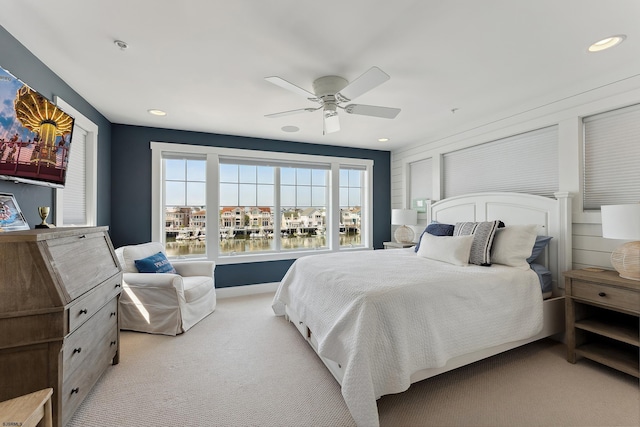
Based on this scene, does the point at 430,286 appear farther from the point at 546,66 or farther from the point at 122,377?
the point at 122,377

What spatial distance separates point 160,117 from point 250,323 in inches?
106

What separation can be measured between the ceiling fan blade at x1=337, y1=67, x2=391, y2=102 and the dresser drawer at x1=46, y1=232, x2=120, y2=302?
6.86ft

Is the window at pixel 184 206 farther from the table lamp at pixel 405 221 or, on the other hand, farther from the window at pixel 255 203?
the table lamp at pixel 405 221

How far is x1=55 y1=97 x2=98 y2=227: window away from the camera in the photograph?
9.17 ft

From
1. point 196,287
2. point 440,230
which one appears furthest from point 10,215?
point 440,230

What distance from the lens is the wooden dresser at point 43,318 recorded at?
4.54 feet

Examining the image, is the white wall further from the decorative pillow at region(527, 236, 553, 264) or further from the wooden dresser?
the wooden dresser

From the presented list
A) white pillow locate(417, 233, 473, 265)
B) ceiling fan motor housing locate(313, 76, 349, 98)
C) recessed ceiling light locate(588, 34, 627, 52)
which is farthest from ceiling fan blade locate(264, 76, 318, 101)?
recessed ceiling light locate(588, 34, 627, 52)

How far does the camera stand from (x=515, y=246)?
2.68 metres

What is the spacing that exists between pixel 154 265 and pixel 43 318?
5.95 feet

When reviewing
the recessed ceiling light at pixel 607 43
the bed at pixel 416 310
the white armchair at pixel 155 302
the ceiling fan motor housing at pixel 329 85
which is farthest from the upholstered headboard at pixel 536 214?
the white armchair at pixel 155 302

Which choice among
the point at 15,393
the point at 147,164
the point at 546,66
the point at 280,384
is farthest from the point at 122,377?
the point at 546,66

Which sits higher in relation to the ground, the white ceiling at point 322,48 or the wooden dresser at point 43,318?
the white ceiling at point 322,48

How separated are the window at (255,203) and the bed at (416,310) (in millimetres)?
1677
